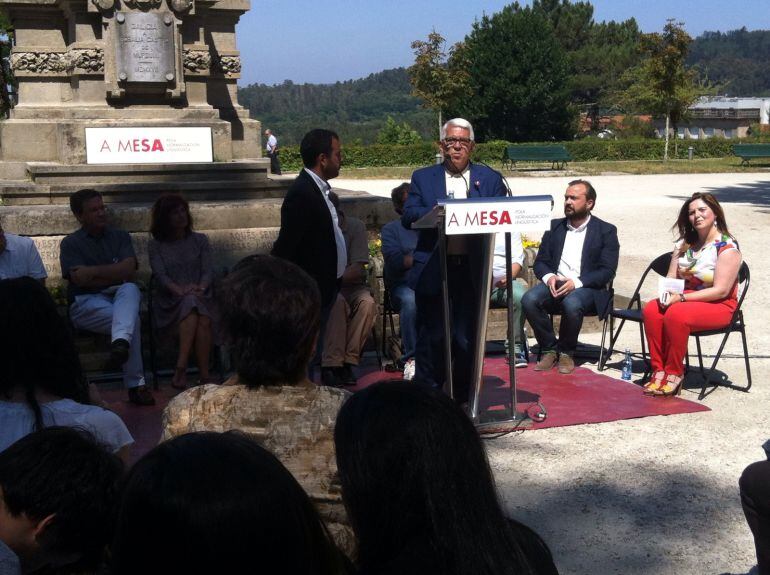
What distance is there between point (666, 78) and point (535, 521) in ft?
136

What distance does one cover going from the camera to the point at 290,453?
9.54ft

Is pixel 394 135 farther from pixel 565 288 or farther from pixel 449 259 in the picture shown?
pixel 449 259

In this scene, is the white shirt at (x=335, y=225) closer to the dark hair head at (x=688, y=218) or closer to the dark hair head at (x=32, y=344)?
the dark hair head at (x=688, y=218)

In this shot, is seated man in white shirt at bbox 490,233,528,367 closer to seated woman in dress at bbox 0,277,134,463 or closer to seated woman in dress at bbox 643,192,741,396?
seated woman in dress at bbox 643,192,741,396

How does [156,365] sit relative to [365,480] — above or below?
below

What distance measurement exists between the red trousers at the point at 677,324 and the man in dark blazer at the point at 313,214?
87.2 inches

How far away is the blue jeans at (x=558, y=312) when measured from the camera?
783 cm

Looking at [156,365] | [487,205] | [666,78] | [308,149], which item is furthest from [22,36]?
[666,78]

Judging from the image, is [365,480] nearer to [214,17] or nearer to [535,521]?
[535,521]

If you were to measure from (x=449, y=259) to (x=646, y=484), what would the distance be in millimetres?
1758

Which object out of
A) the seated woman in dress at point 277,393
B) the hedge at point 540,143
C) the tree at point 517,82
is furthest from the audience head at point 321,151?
the tree at point 517,82

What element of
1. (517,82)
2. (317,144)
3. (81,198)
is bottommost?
(81,198)

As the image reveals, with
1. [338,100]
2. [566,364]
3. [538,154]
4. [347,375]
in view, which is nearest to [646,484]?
[566,364]

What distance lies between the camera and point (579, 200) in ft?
26.3
